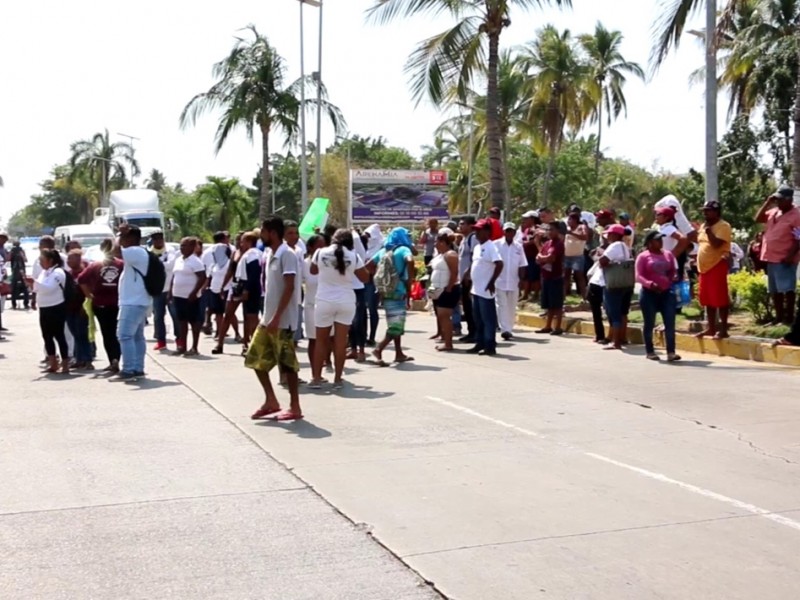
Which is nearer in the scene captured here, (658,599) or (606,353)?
(658,599)

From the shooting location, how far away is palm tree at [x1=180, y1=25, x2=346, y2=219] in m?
38.1

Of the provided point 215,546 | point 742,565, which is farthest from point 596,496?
point 215,546

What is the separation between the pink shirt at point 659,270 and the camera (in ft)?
42.0

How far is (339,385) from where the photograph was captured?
37.3ft

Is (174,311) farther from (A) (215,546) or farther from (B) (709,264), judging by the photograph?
(A) (215,546)

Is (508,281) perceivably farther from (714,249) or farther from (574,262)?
(714,249)

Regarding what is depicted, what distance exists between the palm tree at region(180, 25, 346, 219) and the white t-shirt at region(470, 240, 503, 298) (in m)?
24.4

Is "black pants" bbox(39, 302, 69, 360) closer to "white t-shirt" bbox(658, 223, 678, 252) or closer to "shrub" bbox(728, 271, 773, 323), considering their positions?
"white t-shirt" bbox(658, 223, 678, 252)

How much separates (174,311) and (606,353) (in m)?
6.16

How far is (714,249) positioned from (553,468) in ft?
21.9

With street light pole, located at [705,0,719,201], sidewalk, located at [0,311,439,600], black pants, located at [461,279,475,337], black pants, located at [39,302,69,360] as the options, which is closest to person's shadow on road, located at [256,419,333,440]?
sidewalk, located at [0,311,439,600]

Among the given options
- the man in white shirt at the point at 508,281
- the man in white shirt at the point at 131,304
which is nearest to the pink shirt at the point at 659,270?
the man in white shirt at the point at 508,281

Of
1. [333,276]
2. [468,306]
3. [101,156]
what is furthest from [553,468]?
[101,156]

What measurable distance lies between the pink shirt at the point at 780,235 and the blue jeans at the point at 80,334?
857 centimetres
